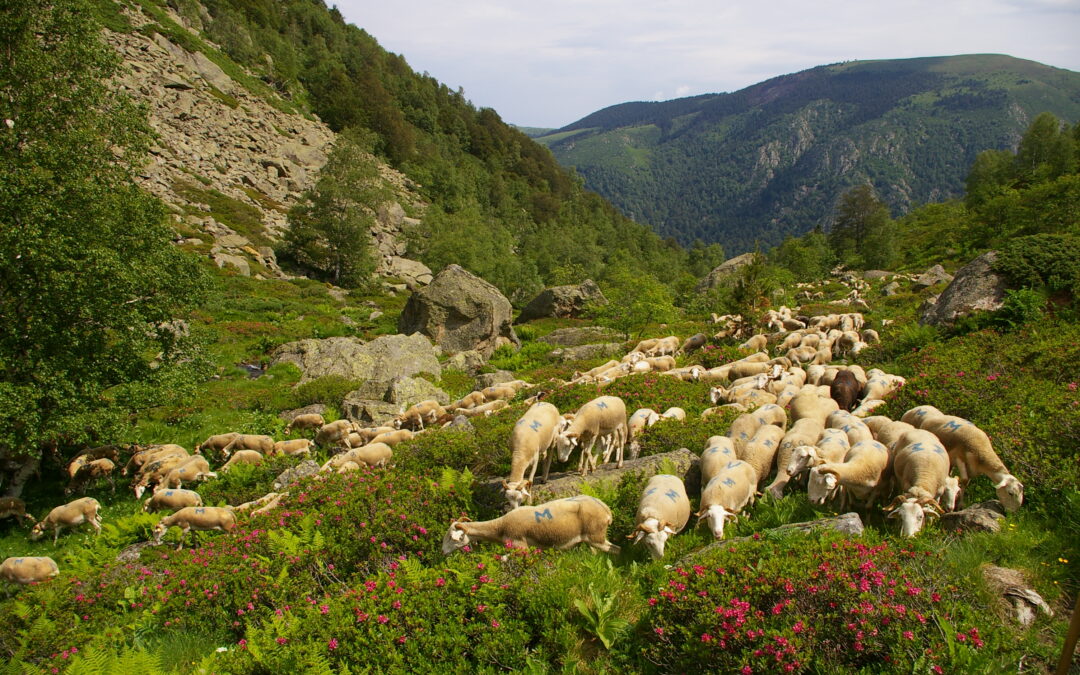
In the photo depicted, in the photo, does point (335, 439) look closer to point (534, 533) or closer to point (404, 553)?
point (404, 553)

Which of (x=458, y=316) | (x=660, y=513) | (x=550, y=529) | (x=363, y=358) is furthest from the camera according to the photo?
(x=458, y=316)

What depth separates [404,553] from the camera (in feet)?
30.3

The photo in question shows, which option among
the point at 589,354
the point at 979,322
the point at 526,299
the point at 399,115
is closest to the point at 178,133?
the point at 526,299

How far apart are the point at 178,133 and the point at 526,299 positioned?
169 ft

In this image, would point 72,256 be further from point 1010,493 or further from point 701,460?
point 1010,493

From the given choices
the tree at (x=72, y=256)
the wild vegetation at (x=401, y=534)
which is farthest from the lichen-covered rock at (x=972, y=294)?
the tree at (x=72, y=256)

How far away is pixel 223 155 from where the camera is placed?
75500mm

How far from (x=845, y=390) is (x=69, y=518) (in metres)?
20.4

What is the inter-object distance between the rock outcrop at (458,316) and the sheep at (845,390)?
22.7 metres

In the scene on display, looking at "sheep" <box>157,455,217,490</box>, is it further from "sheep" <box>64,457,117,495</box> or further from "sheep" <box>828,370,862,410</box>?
"sheep" <box>828,370,862,410</box>

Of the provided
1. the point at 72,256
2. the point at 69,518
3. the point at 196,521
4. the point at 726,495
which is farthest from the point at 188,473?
the point at 726,495

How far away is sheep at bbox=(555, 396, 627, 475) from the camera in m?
11.4

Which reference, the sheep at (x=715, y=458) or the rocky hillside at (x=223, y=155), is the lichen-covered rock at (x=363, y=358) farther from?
the rocky hillside at (x=223, y=155)

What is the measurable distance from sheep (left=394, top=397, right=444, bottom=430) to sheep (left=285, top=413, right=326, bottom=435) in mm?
2897
